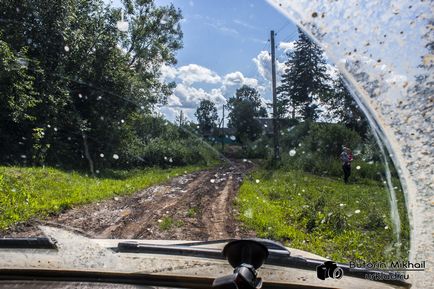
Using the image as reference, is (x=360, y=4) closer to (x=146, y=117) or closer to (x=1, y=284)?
(x=146, y=117)

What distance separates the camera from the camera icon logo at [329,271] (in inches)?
68.7

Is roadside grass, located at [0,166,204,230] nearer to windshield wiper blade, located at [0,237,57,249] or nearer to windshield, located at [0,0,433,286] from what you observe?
windshield, located at [0,0,433,286]

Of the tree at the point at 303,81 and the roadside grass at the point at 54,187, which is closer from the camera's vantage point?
the tree at the point at 303,81

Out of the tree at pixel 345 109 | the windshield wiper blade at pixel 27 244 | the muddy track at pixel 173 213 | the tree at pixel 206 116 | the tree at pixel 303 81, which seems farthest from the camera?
the muddy track at pixel 173 213

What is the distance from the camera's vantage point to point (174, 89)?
2.71 metres

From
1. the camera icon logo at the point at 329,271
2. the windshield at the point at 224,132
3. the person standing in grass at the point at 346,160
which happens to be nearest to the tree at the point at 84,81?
the windshield at the point at 224,132

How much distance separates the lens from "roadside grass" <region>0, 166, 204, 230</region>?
12.3 feet

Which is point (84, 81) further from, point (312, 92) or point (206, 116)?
point (312, 92)

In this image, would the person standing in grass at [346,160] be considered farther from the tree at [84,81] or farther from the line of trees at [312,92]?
the tree at [84,81]

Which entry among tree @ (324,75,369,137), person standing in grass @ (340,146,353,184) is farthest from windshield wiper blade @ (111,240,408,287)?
person standing in grass @ (340,146,353,184)

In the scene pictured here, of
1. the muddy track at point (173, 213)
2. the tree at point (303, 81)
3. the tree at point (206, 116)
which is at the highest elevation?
the tree at point (303, 81)

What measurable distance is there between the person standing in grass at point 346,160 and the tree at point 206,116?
31.3 inches

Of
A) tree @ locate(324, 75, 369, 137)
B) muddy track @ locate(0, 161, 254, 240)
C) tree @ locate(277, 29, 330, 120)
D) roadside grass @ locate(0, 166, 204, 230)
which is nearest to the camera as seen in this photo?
tree @ locate(324, 75, 369, 137)

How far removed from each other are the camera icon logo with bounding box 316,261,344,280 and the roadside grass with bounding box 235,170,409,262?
1.09 meters
